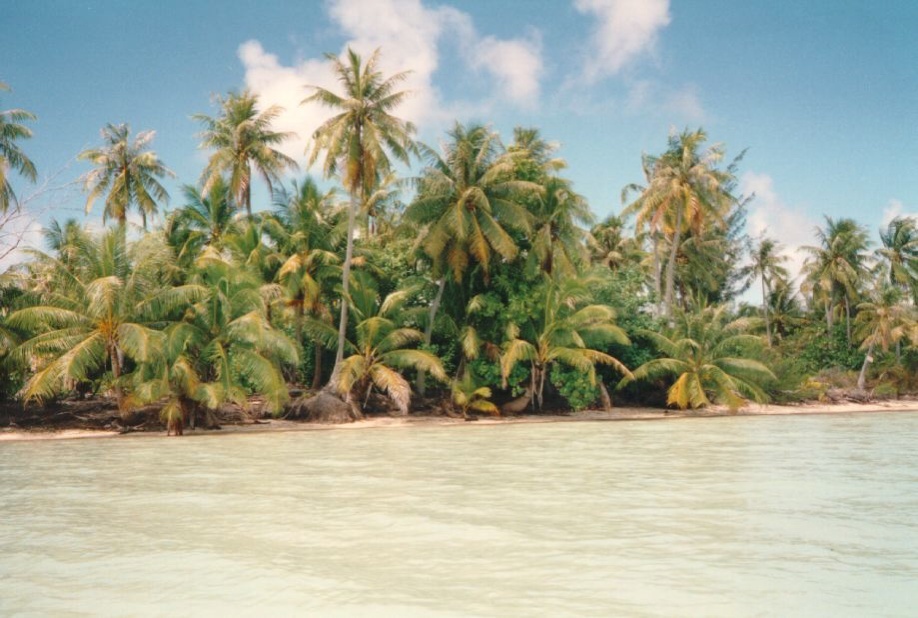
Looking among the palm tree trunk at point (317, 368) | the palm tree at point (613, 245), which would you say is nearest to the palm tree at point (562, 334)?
the palm tree trunk at point (317, 368)

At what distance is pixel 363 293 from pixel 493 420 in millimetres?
5859

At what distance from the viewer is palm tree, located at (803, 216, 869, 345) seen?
3834 cm

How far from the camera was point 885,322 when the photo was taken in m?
34.3

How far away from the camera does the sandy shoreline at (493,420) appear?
1794cm

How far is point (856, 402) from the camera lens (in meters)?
31.1

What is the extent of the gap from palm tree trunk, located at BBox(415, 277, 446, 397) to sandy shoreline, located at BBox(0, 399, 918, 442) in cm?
163

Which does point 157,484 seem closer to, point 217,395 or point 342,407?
point 217,395

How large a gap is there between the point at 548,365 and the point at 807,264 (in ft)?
73.5

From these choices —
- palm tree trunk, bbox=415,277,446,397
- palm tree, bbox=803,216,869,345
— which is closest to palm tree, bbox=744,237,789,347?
palm tree, bbox=803,216,869,345

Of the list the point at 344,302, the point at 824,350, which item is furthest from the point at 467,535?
the point at 824,350

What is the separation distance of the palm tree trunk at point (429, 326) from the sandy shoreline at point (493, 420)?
1.63m

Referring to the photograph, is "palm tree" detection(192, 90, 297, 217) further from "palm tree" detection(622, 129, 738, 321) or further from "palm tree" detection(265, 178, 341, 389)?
"palm tree" detection(622, 129, 738, 321)

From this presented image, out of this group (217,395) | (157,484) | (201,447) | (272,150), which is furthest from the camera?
(272,150)

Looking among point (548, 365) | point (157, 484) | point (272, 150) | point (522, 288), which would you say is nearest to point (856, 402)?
point (548, 365)
